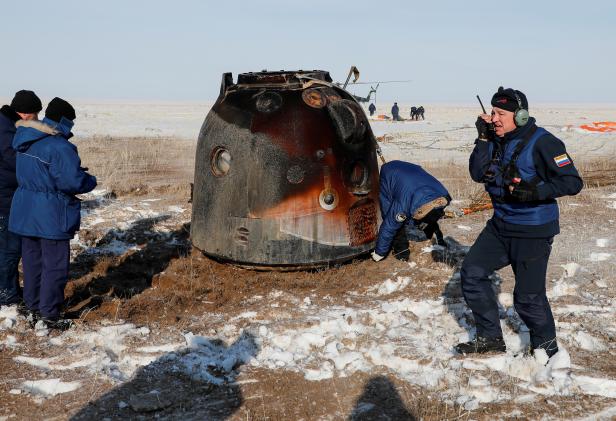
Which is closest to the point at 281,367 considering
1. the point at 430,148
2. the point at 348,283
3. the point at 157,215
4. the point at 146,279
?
the point at 348,283

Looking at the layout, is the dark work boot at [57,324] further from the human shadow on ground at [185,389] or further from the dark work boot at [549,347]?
the dark work boot at [549,347]

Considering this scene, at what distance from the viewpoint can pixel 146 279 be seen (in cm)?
693

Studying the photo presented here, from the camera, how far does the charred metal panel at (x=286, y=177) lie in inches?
247

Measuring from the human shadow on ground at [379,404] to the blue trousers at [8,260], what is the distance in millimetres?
3486

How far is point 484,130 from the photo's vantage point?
4492mm

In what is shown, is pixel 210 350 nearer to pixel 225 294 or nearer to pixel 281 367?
pixel 281 367

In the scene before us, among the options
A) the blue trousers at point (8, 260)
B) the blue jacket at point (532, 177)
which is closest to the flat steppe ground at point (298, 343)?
the blue trousers at point (8, 260)

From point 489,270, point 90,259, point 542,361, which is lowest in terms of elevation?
point 90,259

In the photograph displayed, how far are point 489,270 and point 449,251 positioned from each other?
295 centimetres

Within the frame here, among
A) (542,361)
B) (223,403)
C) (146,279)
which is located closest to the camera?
(223,403)

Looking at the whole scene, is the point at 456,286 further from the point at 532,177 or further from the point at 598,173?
the point at 598,173

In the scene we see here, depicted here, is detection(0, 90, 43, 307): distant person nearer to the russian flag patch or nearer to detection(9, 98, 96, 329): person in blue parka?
detection(9, 98, 96, 329): person in blue parka

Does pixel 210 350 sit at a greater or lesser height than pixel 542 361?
lesser

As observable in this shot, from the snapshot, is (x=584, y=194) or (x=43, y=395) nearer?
(x=43, y=395)
